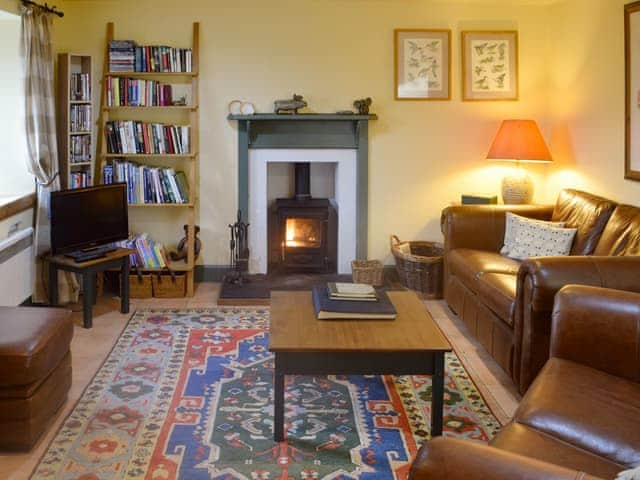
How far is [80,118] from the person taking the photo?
18.1 ft

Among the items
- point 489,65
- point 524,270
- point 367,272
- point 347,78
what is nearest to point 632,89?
point 489,65

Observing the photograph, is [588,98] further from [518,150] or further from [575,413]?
[575,413]

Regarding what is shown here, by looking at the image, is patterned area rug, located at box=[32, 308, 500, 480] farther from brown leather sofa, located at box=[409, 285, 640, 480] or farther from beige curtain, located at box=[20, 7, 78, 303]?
beige curtain, located at box=[20, 7, 78, 303]

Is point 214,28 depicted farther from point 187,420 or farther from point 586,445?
point 586,445

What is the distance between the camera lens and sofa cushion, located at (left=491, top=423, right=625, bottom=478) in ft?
6.99

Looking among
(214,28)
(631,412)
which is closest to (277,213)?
(214,28)

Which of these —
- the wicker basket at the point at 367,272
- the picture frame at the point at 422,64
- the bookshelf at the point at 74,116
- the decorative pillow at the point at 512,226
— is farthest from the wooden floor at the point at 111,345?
the picture frame at the point at 422,64

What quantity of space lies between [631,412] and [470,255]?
8.32ft

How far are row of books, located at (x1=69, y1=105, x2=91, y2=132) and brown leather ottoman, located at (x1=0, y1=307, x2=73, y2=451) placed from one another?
2366 mm

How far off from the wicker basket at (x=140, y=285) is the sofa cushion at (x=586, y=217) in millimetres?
2936

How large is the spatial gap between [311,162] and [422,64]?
1168mm

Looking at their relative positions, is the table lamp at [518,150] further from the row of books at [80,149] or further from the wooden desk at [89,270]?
the row of books at [80,149]

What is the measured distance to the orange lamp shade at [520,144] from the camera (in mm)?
5625

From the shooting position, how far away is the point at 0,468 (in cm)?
299
